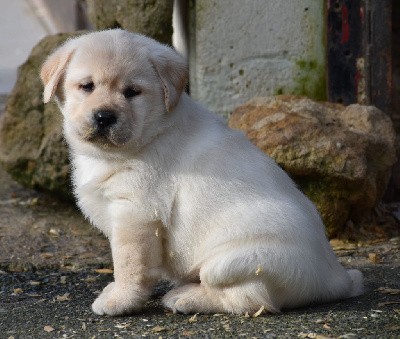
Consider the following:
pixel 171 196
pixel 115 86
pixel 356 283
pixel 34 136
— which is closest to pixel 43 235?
pixel 34 136

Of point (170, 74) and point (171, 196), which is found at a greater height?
point (170, 74)

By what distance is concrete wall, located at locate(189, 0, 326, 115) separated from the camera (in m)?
7.05

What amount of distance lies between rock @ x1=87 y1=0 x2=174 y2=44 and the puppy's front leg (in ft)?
8.94

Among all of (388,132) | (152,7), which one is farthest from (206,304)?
(152,7)

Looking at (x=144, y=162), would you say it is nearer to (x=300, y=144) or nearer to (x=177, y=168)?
(x=177, y=168)

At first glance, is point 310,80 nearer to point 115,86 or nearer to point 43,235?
point 43,235

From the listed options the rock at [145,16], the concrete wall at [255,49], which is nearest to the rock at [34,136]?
the rock at [145,16]

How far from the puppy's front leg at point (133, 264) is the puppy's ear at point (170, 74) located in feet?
2.04

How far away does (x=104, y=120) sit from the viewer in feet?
14.9

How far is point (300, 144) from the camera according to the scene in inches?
250

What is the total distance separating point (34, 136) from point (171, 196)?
2.95 meters

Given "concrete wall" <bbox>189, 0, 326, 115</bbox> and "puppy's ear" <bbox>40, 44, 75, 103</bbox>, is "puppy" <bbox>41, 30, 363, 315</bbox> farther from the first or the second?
"concrete wall" <bbox>189, 0, 326, 115</bbox>

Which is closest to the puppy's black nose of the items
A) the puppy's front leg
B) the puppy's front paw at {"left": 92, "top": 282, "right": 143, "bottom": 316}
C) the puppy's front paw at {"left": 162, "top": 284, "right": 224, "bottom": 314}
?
the puppy's front leg

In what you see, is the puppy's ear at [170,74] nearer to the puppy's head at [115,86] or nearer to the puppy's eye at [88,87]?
the puppy's head at [115,86]
